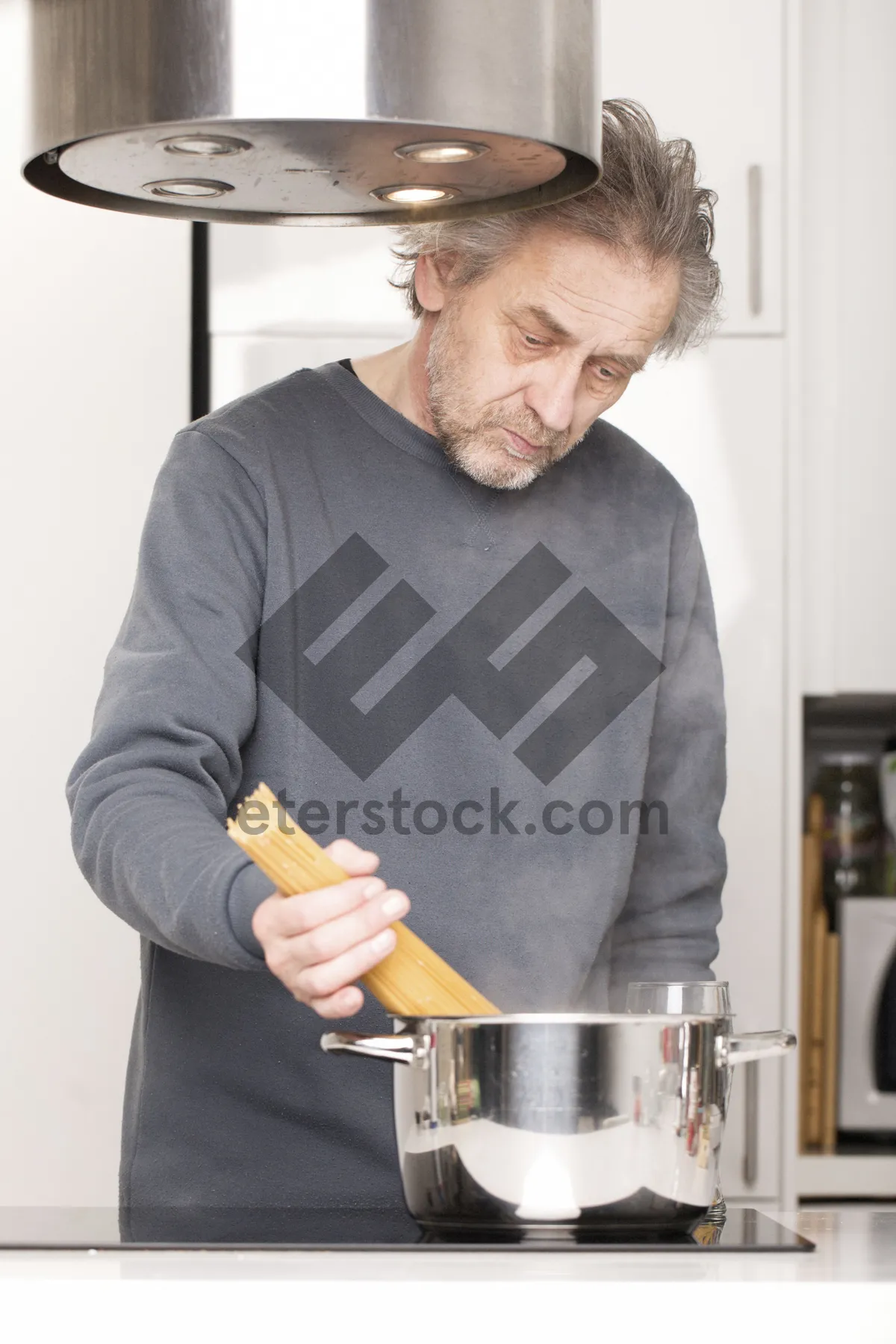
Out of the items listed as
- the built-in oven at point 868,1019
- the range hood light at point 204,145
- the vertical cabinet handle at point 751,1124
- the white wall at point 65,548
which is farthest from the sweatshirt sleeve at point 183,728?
the built-in oven at point 868,1019

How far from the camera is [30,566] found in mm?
1792

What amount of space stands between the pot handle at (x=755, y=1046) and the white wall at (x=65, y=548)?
1152 millimetres

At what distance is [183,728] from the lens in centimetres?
100

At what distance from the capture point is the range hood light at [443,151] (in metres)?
0.80

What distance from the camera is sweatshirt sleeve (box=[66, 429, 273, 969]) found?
785 mm

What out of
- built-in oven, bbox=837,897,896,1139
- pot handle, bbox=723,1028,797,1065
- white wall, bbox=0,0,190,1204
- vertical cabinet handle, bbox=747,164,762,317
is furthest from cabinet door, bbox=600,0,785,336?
pot handle, bbox=723,1028,797,1065

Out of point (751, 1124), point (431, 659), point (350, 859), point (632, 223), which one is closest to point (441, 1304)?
point (350, 859)

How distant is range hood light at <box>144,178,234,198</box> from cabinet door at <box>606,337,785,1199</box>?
1.01m

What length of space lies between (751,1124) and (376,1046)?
124 centimetres

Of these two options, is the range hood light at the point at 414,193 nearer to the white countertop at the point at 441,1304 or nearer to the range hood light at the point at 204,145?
the range hood light at the point at 204,145

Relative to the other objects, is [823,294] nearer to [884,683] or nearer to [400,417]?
[884,683]

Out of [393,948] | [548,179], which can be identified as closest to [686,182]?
[548,179]

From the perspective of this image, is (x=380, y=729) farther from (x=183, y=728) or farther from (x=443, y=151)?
(x=443, y=151)

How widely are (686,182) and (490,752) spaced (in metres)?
0.51
